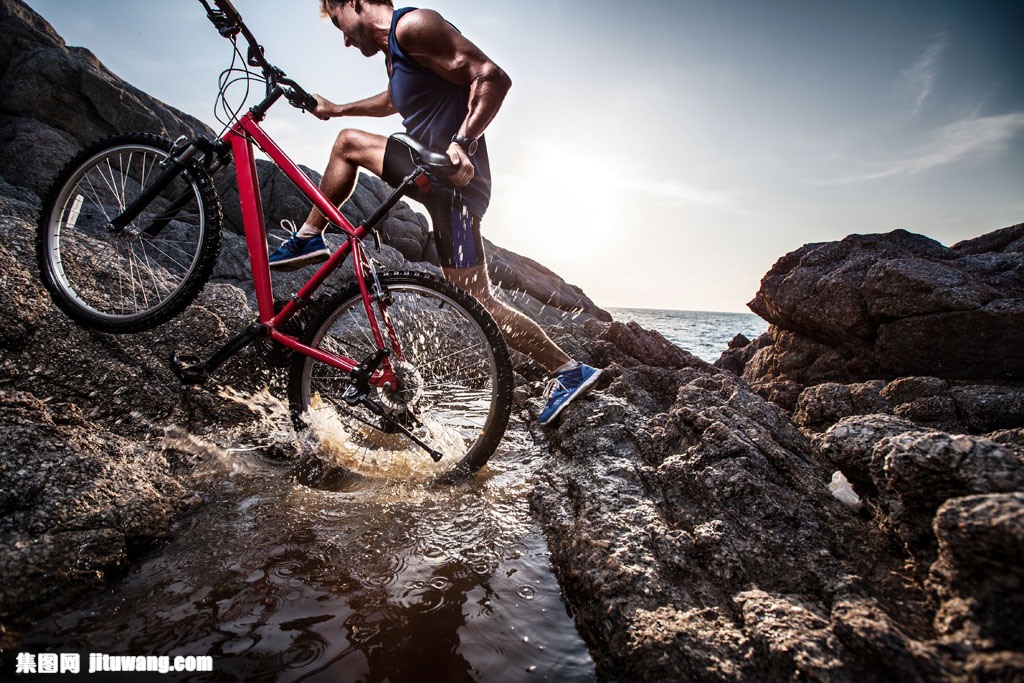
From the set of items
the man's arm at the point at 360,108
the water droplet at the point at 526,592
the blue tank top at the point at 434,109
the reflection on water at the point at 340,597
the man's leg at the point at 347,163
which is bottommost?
the water droplet at the point at 526,592

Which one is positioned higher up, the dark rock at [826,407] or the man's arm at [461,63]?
the man's arm at [461,63]

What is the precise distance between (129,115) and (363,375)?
29.0 meters

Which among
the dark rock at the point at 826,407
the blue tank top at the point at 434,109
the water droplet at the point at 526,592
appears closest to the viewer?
the water droplet at the point at 526,592

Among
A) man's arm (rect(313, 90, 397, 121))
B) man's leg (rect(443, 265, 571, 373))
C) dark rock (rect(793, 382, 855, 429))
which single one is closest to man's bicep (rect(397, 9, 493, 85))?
man's arm (rect(313, 90, 397, 121))

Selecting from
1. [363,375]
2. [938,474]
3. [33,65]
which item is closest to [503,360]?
[363,375]

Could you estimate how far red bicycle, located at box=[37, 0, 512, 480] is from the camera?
2600 mm

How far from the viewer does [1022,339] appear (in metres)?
6.03

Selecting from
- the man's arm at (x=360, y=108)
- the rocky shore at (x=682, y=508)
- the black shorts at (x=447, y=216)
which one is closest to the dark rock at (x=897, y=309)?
the rocky shore at (x=682, y=508)

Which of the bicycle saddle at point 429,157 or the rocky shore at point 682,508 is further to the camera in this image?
the bicycle saddle at point 429,157

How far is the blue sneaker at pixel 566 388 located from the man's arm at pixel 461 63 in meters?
1.66

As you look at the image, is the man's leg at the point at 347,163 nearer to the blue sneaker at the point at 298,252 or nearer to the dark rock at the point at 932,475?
the blue sneaker at the point at 298,252

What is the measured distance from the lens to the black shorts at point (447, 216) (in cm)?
283

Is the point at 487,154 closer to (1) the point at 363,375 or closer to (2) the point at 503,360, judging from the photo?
(2) the point at 503,360

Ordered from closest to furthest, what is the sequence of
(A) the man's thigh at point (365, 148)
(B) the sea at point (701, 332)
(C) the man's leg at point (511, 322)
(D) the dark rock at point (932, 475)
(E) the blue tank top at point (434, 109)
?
(D) the dark rock at point (932, 475) → (A) the man's thigh at point (365, 148) → (E) the blue tank top at point (434, 109) → (C) the man's leg at point (511, 322) → (B) the sea at point (701, 332)
